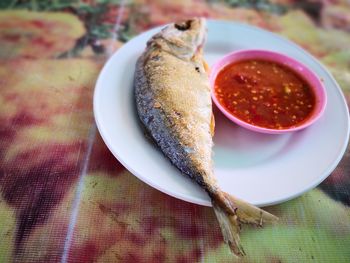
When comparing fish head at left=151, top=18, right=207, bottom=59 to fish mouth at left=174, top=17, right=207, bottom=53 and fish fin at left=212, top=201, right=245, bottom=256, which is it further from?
fish fin at left=212, top=201, right=245, bottom=256

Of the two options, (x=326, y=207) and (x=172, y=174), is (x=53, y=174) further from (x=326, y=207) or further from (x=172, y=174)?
(x=326, y=207)

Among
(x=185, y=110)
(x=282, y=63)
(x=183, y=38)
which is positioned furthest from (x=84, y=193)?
(x=282, y=63)

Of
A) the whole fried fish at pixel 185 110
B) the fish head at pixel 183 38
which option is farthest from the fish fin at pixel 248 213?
the fish head at pixel 183 38

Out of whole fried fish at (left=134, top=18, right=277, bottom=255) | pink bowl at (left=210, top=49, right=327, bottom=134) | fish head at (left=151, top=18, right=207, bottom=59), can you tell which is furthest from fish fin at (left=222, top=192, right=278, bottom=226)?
fish head at (left=151, top=18, right=207, bottom=59)

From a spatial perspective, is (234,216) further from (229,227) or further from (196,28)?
(196,28)

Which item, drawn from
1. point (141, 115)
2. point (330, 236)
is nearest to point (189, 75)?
point (141, 115)

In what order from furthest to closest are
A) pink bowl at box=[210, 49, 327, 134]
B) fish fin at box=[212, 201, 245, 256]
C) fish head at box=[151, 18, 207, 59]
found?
fish head at box=[151, 18, 207, 59]
pink bowl at box=[210, 49, 327, 134]
fish fin at box=[212, 201, 245, 256]
